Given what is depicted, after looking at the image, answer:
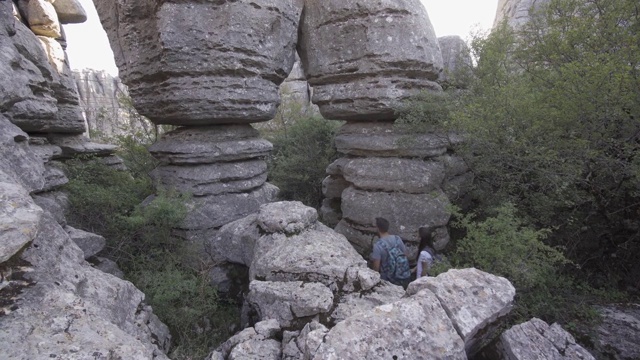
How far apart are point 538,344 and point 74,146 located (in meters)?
9.81

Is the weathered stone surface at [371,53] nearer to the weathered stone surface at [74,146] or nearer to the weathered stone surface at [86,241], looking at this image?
the weathered stone surface at [86,241]

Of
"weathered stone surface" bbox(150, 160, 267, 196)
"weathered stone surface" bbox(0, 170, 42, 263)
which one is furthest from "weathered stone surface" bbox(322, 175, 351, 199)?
"weathered stone surface" bbox(0, 170, 42, 263)

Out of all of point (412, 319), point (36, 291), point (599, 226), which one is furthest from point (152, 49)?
point (599, 226)

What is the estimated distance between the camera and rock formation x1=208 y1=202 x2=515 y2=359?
2.02m

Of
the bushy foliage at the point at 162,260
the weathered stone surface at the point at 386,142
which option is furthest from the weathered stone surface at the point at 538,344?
the weathered stone surface at the point at 386,142

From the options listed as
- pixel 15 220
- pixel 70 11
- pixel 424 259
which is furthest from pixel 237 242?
pixel 70 11

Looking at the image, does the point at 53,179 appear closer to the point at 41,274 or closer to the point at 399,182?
the point at 41,274

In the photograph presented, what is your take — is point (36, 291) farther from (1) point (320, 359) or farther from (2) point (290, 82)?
(2) point (290, 82)

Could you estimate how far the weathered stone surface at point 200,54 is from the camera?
514 cm

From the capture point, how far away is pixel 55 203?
12.9 ft

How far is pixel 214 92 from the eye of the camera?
18.0ft

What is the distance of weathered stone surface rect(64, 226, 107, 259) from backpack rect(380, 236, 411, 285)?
370 centimetres

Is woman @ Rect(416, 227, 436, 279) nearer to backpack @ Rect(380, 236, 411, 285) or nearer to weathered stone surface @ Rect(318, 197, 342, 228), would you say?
backpack @ Rect(380, 236, 411, 285)

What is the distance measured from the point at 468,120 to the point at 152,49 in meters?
5.38
